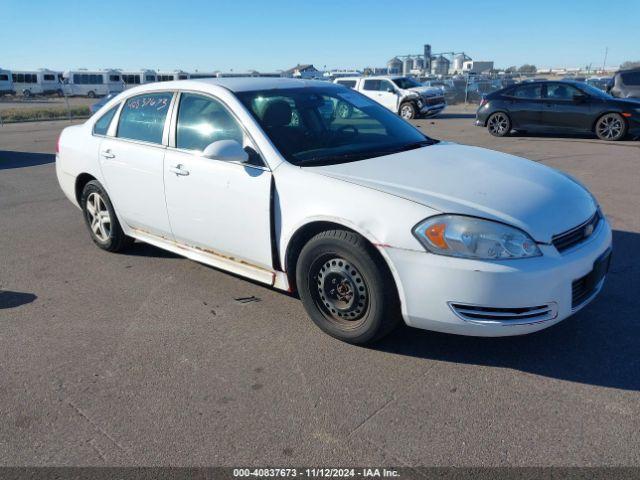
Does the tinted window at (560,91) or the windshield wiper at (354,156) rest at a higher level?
the tinted window at (560,91)

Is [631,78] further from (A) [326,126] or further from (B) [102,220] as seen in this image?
(B) [102,220]

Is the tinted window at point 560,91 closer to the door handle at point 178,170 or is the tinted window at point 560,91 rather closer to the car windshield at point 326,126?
the car windshield at point 326,126

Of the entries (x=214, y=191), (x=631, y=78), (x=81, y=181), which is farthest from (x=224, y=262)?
(x=631, y=78)

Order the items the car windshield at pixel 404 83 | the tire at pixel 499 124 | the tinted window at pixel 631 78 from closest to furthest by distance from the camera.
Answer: the tire at pixel 499 124 < the tinted window at pixel 631 78 < the car windshield at pixel 404 83

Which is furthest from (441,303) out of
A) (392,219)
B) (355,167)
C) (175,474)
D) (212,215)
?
(212,215)

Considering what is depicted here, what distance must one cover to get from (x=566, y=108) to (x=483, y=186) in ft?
37.5

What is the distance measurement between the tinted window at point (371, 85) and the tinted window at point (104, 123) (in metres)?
17.9

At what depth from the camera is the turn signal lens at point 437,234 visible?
297cm

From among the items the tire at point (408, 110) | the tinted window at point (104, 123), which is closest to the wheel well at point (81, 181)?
the tinted window at point (104, 123)

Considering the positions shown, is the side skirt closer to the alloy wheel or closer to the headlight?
the alloy wheel

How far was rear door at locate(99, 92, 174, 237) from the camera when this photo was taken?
14.7 ft

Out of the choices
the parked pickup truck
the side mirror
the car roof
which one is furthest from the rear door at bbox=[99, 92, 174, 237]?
the parked pickup truck

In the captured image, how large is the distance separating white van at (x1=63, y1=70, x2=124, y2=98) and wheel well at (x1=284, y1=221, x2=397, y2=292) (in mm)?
57861

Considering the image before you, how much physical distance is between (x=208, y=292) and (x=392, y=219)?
6.36ft
